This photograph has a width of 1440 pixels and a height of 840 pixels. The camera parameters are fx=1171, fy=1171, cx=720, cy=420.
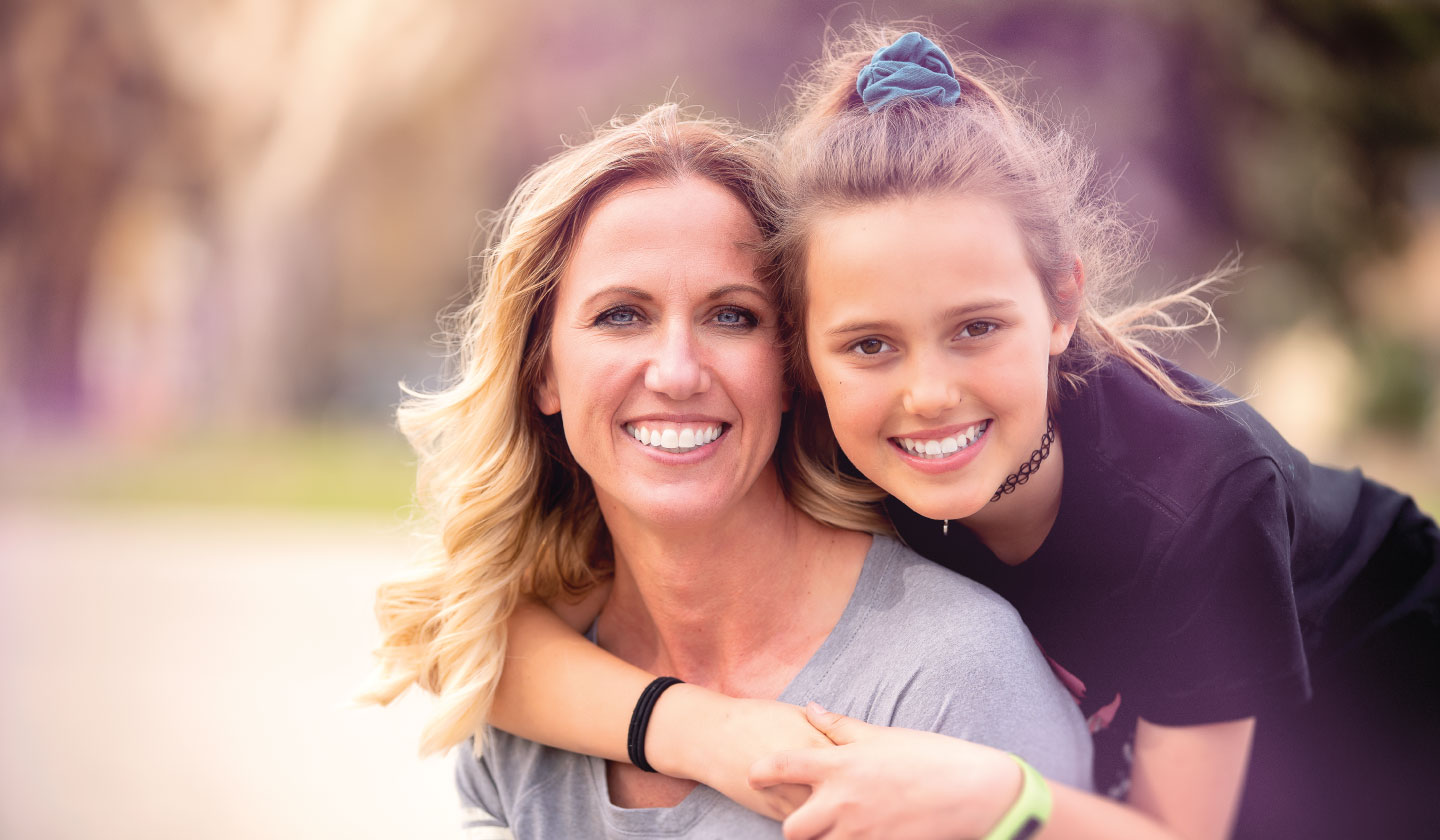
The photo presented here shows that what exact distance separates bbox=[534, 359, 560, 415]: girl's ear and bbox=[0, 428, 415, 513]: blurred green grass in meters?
8.48

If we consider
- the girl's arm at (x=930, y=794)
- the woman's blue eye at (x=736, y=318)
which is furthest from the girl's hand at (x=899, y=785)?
the woman's blue eye at (x=736, y=318)

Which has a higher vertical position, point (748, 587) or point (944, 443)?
point (944, 443)

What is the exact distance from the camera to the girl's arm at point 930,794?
1525 mm

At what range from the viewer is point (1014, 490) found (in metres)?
1.98

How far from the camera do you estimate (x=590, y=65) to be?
9.18 meters

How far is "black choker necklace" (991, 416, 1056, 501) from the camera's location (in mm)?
1939

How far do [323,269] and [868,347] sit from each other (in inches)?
507

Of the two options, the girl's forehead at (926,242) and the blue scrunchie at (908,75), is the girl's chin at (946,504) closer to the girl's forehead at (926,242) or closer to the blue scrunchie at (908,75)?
the girl's forehead at (926,242)

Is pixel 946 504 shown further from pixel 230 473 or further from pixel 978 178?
pixel 230 473

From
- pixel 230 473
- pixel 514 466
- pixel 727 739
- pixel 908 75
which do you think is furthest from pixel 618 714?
pixel 230 473

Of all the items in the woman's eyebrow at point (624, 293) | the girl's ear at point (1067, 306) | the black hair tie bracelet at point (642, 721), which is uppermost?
the girl's ear at point (1067, 306)

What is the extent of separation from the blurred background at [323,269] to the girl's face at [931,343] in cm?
50

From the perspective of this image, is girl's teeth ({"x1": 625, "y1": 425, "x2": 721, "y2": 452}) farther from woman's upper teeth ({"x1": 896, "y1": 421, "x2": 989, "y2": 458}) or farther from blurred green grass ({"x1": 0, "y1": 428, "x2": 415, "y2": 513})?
blurred green grass ({"x1": 0, "y1": 428, "x2": 415, "y2": 513})

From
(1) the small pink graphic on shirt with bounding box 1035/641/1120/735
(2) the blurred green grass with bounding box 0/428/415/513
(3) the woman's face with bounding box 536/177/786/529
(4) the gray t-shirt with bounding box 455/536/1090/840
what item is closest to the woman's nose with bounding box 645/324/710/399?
(3) the woman's face with bounding box 536/177/786/529
